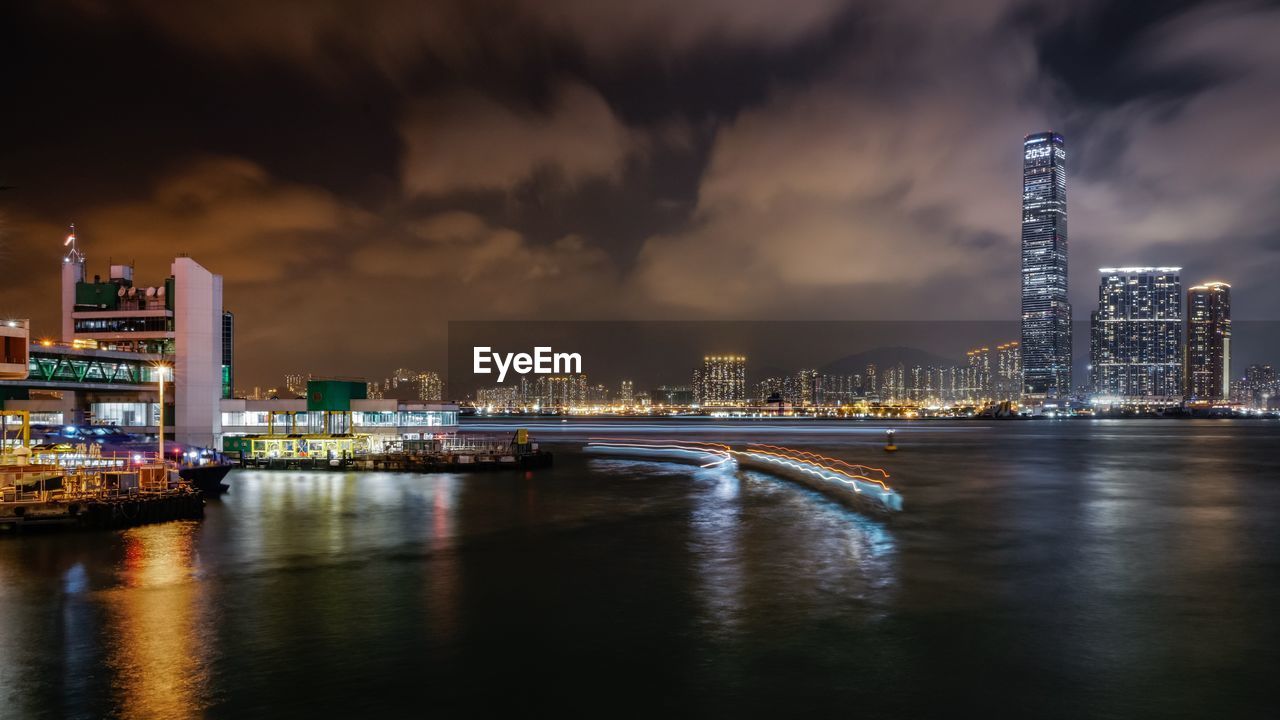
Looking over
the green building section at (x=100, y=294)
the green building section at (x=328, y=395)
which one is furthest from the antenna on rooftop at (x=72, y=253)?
the green building section at (x=328, y=395)

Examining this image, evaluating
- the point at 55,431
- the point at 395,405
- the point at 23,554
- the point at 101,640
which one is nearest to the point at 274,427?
the point at 395,405

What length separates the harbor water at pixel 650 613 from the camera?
16.1 m

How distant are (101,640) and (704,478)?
46.0 metres

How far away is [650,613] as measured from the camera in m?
22.4

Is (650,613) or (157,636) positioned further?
(650,613)

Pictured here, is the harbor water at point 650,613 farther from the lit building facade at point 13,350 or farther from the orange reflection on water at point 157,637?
the lit building facade at point 13,350

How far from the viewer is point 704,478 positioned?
62.3m

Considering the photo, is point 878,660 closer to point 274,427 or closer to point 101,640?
point 101,640

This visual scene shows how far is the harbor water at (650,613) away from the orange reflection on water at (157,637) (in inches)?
3.7

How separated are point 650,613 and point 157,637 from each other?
38.3 ft

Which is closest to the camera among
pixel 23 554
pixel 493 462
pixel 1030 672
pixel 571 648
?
pixel 1030 672

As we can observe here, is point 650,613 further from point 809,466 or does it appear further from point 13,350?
point 809,466

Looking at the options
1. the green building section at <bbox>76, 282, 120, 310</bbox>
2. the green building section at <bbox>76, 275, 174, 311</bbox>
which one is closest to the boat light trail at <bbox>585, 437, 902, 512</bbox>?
the green building section at <bbox>76, 275, 174, 311</bbox>

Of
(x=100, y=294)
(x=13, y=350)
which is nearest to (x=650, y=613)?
(x=13, y=350)
